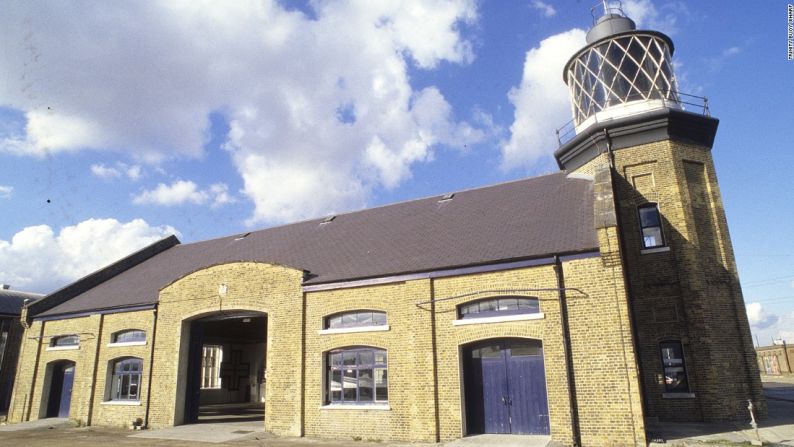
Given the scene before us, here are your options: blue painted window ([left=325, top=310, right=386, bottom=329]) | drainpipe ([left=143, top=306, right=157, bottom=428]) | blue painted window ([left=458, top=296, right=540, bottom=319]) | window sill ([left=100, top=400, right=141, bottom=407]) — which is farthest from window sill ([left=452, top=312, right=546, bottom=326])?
window sill ([left=100, top=400, right=141, bottom=407])

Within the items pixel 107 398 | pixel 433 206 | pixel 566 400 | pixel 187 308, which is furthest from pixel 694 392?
pixel 107 398

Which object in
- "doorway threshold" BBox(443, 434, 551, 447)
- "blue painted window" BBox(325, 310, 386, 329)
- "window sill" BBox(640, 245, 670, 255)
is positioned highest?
"window sill" BBox(640, 245, 670, 255)

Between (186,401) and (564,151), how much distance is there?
56.2ft

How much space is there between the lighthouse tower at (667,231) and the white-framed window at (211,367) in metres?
22.3

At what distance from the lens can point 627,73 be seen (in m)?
18.7

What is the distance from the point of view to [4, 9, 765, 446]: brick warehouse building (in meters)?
13.0

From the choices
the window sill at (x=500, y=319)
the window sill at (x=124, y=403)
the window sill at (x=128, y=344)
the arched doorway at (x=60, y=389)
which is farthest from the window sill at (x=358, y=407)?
the arched doorway at (x=60, y=389)

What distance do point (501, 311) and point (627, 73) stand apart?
35.6ft

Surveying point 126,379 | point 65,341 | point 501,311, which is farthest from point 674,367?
point 65,341

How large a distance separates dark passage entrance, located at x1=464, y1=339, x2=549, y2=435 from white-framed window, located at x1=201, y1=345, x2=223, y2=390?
1987cm

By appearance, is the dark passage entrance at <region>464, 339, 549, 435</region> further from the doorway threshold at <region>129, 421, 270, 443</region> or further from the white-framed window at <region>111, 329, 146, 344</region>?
the white-framed window at <region>111, 329, 146, 344</region>

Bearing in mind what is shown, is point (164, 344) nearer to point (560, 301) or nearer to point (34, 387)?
point (34, 387)

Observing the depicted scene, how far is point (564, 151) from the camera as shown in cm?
1941

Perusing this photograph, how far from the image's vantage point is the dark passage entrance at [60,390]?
22391mm
